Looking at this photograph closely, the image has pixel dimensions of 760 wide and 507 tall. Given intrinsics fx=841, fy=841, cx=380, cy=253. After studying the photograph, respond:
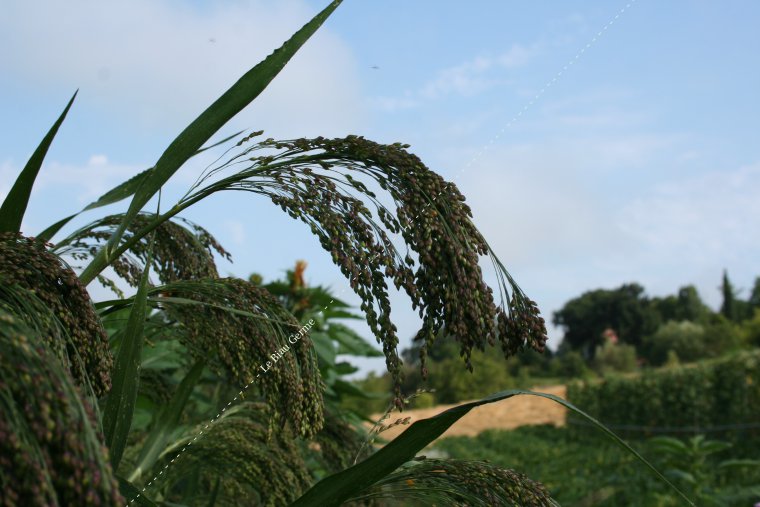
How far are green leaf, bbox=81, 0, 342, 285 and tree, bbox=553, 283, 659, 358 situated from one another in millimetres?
51958

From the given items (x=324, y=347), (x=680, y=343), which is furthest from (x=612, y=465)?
(x=680, y=343)

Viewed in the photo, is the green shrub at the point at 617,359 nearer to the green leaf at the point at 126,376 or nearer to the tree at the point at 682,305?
the tree at the point at 682,305

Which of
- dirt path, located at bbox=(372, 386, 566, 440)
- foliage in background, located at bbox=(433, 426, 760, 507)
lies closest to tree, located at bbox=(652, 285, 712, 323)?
dirt path, located at bbox=(372, 386, 566, 440)

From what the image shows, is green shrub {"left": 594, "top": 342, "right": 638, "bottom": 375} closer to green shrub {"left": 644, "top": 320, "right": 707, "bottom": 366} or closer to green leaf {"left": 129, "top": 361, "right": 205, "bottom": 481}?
green shrub {"left": 644, "top": 320, "right": 707, "bottom": 366}

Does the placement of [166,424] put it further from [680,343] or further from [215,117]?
[680,343]

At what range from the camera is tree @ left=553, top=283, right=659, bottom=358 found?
172ft

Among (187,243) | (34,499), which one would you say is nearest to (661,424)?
(187,243)

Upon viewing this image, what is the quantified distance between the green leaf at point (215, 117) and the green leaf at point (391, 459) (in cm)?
70

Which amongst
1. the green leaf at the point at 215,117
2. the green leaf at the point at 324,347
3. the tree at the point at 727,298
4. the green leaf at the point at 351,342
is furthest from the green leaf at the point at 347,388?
the tree at the point at 727,298

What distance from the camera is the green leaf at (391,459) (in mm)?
1533

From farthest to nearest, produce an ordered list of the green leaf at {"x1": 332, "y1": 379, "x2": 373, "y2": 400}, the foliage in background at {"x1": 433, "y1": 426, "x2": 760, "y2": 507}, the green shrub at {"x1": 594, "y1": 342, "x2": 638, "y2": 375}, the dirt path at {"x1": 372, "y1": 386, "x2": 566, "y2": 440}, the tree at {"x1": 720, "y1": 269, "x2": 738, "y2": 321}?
the tree at {"x1": 720, "y1": 269, "x2": 738, "y2": 321} → the green shrub at {"x1": 594, "y1": 342, "x2": 638, "y2": 375} → the dirt path at {"x1": 372, "y1": 386, "x2": 566, "y2": 440} → the foliage in background at {"x1": 433, "y1": 426, "x2": 760, "y2": 507} → the green leaf at {"x1": 332, "y1": 379, "x2": 373, "y2": 400}

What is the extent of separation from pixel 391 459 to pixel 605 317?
183 feet

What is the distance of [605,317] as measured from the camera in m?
55.2

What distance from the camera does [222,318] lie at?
6.30 feet
